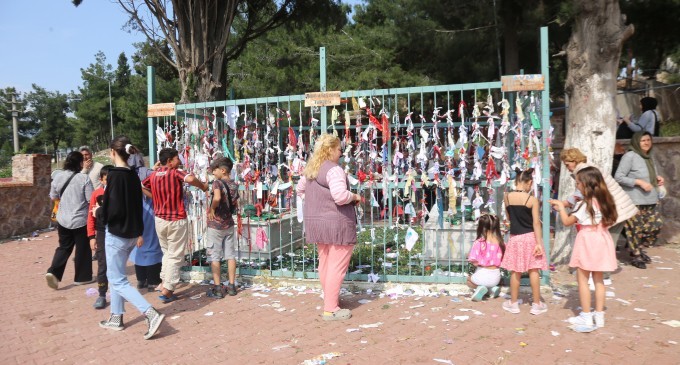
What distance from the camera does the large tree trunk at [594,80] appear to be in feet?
19.3

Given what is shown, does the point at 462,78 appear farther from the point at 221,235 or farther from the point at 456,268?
the point at 221,235

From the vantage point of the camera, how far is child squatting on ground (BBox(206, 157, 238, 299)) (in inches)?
199

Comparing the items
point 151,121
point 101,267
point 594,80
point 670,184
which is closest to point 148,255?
point 101,267

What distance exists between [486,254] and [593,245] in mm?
972

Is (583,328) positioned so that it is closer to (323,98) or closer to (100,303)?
(323,98)

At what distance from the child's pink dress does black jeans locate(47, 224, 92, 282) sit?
540cm

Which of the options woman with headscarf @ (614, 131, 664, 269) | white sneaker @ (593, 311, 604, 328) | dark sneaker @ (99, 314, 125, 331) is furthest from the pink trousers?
woman with headscarf @ (614, 131, 664, 269)

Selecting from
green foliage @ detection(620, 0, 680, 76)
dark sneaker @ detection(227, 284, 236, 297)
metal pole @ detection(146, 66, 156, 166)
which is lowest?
dark sneaker @ detection(227, 284, 236, 297)

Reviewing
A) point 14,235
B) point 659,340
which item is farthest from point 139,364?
point 14,235

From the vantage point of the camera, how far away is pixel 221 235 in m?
5.15

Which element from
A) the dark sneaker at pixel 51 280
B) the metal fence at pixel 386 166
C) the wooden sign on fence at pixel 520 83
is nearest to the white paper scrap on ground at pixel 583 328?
the metal fence at pixel 386 166

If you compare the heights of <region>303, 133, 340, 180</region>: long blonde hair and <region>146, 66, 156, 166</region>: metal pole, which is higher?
<region>146, 66, 156, 166</region>: metal pole

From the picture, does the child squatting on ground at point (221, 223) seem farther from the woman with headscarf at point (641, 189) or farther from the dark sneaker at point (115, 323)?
the woman with headscarf at point (641, 189)

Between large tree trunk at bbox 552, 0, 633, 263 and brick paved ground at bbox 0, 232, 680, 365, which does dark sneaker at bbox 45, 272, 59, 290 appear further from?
large tree trunk at bbox 552, 0, 633, 263
